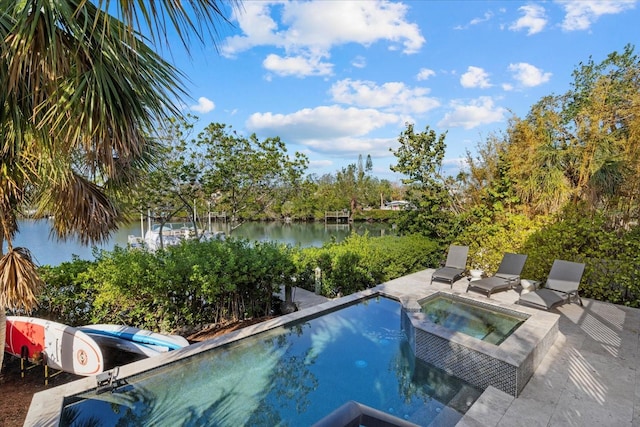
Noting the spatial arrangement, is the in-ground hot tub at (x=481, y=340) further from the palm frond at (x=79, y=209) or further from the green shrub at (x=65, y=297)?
the green shrub at (x=65, y=297)

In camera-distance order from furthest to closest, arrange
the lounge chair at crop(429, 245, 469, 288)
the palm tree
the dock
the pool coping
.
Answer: the dock → the lounge chair at crop(429, 245, 469, 288) → the pool coping → the palm tree

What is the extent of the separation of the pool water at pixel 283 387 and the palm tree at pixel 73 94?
4.35 ft

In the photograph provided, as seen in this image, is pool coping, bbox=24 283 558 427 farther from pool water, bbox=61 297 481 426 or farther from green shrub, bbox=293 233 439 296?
green shrub, bbox=293 233 439 296

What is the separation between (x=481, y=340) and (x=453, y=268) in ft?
11.3

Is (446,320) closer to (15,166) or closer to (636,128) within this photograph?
(15,166)

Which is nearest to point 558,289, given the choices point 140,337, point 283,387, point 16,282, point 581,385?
point 581,385

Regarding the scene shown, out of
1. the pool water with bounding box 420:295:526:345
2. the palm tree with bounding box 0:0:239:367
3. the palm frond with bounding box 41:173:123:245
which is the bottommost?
the pool water with bounding box 420:295:526:345

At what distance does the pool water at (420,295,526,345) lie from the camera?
13.6 feet

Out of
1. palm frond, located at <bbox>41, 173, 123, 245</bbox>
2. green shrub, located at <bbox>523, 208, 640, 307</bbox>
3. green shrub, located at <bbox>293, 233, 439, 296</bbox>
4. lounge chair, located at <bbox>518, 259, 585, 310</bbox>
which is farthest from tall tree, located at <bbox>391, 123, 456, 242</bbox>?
palm frond, located at <bbox>41, 173, 123, 245</bbox>

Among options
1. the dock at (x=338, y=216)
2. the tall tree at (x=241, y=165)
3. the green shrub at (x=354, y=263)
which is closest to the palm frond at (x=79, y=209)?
the green shrub at (x=354, y=263)

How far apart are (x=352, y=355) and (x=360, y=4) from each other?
6.81 meters

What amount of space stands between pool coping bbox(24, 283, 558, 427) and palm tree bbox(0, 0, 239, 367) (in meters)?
0.71

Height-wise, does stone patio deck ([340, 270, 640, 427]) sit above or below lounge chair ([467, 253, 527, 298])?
below

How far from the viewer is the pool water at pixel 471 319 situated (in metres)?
4.16
